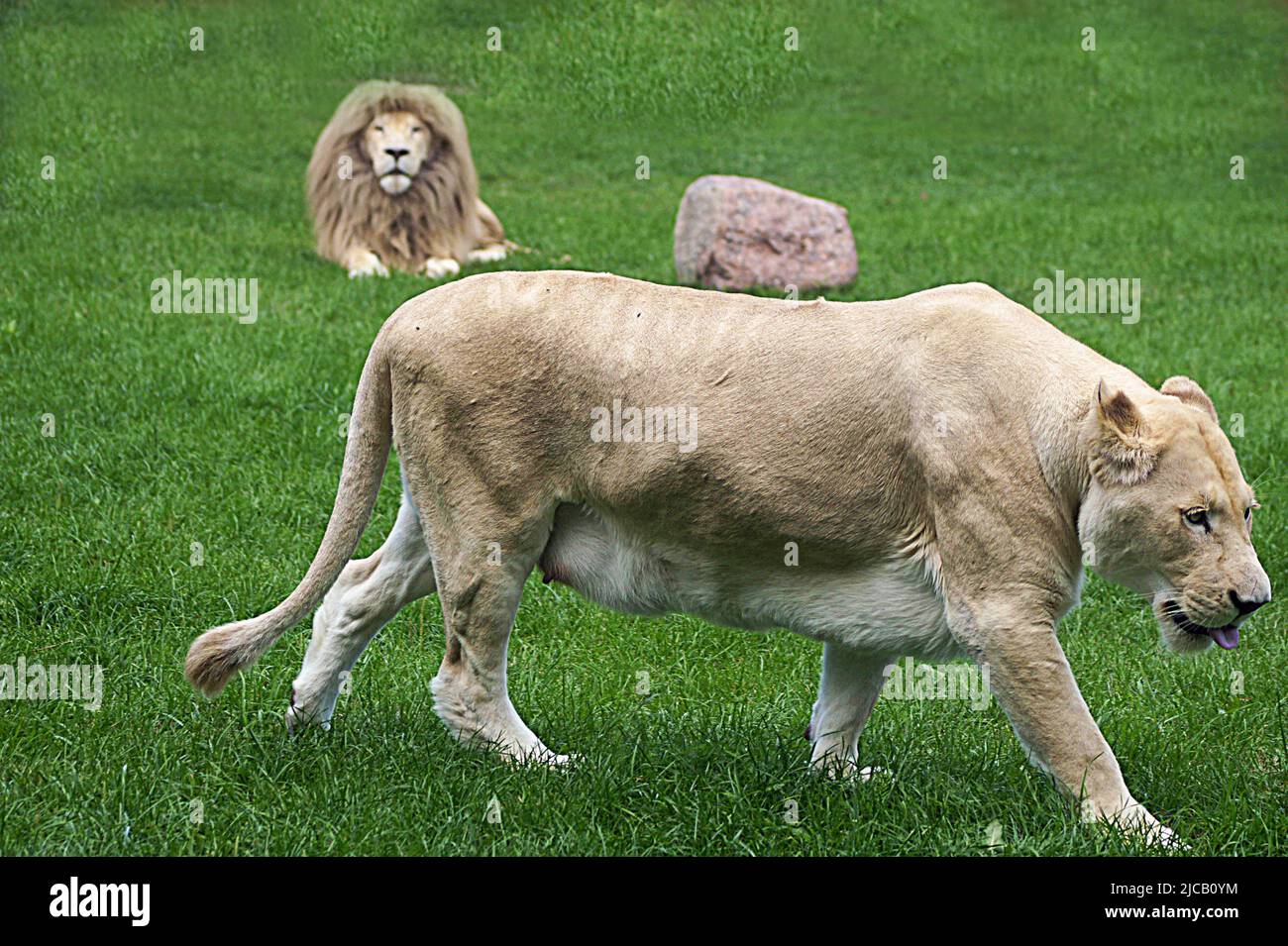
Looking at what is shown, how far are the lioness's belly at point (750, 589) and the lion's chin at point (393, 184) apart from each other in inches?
362

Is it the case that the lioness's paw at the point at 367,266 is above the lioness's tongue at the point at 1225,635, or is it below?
above

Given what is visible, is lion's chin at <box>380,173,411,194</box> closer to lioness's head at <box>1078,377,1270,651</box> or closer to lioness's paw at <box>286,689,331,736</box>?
lioness's paw at <box>286,689,331,736</box>

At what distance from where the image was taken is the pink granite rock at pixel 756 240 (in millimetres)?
12273

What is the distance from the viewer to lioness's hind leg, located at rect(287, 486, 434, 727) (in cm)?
492

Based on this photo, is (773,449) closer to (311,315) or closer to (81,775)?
(81,775)

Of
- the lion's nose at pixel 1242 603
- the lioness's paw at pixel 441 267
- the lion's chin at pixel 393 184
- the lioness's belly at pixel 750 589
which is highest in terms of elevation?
the lion's chin at pixel 393 184

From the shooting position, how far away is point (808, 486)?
14.3ft

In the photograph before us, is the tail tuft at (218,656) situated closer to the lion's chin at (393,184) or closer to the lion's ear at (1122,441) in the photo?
the lion's ear at (1122,441)

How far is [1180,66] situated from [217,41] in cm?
1355

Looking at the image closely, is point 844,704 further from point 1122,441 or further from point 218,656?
point 218,656

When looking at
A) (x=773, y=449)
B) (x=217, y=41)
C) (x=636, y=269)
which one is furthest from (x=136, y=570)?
(x=217, y=41)

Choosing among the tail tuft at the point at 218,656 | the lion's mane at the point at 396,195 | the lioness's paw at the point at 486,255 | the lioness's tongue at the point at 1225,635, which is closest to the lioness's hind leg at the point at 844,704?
the lioness's tongue at the point at 1225,635

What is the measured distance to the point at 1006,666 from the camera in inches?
165

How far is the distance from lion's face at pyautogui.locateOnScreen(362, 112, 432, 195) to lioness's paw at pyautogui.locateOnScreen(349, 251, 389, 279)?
80 cm
